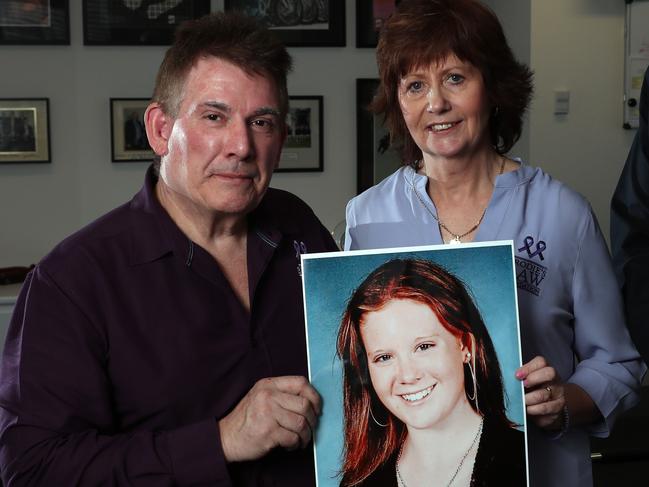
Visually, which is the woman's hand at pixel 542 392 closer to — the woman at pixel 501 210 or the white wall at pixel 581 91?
the woman at pixel 501 210

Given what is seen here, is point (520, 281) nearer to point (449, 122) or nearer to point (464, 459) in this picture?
point (449, 122)

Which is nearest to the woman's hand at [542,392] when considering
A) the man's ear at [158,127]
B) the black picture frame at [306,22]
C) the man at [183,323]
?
the man at [183,323]

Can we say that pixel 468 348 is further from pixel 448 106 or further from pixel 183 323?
pixel 448 106

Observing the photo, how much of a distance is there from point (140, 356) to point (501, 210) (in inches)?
29.9

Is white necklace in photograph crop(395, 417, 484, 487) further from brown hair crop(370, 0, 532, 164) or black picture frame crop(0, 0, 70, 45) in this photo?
black picture frame crop(0, 0, 70, 45)

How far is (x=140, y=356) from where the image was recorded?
4.22ft

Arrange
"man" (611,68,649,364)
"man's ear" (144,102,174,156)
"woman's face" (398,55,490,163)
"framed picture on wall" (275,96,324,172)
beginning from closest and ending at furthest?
"man's ear" (144,102,174,156), "man" (611,68,649,364), "woman's face" (398,55,490,163), "framed picture on wall" (275,96,324,172)

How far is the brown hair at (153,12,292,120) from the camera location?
1300mm

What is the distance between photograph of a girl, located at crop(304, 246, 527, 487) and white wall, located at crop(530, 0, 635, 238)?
3.10m

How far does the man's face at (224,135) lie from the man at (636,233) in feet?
2.15

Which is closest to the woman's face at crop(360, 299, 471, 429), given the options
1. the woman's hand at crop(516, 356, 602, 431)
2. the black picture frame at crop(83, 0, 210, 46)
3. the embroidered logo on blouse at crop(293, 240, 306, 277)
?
the woman's hand at crop(516, 356, 602, 431)

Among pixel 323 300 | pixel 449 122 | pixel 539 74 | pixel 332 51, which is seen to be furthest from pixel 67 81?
pixel 323 300

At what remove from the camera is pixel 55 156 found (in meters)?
4.56

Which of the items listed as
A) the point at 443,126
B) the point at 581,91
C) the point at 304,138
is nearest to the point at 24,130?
the point at 304,138
